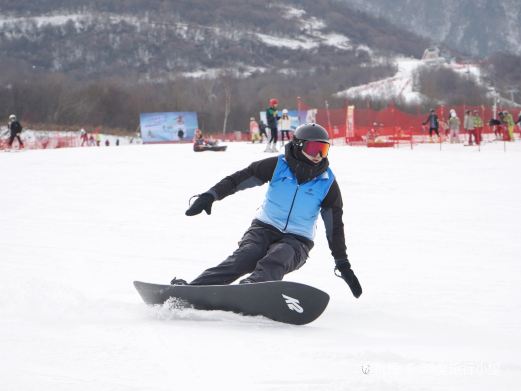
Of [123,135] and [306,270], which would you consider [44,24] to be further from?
[306,270]

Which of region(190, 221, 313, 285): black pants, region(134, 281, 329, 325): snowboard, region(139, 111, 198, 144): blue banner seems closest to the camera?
region(134, 281, 329, 325): snowboard

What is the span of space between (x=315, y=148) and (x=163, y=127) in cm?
3589

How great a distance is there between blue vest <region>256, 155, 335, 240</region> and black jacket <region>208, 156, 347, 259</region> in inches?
1.8

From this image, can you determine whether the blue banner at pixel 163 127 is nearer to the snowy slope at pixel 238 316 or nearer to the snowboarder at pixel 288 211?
the snowy slope at pixel 238 316

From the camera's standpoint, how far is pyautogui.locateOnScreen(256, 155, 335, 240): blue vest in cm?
471

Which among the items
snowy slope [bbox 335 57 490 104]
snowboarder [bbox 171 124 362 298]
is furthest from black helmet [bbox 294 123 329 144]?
snowy slope [bbox 335 57 490 104]

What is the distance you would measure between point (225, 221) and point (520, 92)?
108222mm

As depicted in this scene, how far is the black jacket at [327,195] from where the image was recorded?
15.2ft

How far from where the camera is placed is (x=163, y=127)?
39.9 metres

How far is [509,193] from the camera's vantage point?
11.6 metres

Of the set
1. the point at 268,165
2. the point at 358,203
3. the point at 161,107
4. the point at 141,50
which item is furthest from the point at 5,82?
the point at 268,165

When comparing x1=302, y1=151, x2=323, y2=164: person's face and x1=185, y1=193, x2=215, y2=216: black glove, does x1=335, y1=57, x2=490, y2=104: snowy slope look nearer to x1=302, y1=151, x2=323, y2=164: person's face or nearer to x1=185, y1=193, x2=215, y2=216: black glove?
x1=302, y1=151, x2=323, y2=164: person's face

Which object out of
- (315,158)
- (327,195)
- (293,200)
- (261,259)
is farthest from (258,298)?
(315,158)

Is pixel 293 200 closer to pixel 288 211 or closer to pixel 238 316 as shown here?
pixel 288 211
